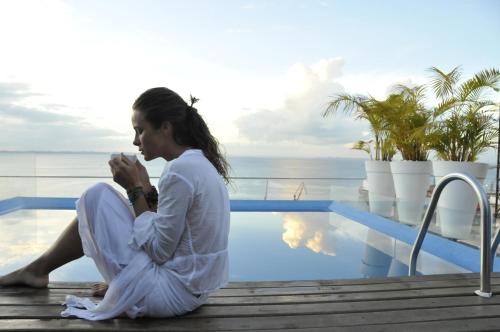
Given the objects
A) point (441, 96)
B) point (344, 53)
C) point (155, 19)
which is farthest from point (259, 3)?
point (441, 96)

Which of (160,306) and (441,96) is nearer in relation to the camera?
(160,306)

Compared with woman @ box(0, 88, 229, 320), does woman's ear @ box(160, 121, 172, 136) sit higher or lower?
higher

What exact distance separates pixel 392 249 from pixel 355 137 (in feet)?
13.4

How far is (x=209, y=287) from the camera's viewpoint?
1479mm

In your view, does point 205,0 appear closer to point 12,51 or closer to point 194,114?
point 12,51

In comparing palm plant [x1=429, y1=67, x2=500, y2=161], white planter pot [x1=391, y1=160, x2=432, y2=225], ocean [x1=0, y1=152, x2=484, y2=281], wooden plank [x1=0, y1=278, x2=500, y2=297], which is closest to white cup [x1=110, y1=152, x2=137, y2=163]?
wooden plank [x1=0, y1=278, x2=500, y2=297]

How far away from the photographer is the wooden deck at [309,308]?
1446 millimetres

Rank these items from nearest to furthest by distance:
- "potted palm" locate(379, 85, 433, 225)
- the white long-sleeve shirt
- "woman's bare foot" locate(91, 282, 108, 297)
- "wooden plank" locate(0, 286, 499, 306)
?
the white long-sleeve shirt → "wooden plank" locate(0, 286, 499, 306) → "woman's bare foot" locate(91, 282, 108, 297) → "potted palm" locate(379, 85, 433, 225)

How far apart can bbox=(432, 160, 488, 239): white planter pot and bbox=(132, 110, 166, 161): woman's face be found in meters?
3.67

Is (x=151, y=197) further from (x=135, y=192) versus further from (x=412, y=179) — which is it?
(x=412, y=179)

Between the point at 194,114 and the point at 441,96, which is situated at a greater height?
the point at 441,96

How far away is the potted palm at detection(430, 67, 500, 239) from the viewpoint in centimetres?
539

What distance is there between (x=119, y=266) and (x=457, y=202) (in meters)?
5.09

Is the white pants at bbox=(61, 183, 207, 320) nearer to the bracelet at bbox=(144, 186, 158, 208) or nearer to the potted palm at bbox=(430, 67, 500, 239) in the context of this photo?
the bracelet at bbox=(144, 186, 158, 208)
